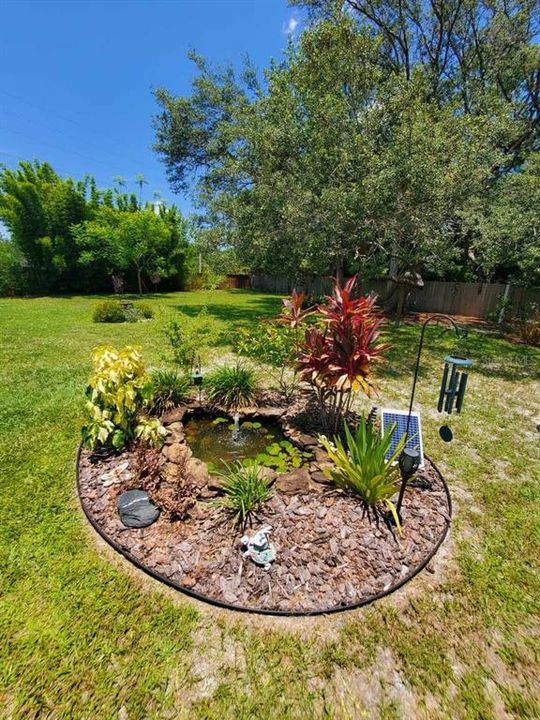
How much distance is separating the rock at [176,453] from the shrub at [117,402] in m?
0.12

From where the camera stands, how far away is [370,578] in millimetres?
2008

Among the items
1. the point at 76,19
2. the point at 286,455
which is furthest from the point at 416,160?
the point at 76,19

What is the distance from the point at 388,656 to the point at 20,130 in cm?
2585

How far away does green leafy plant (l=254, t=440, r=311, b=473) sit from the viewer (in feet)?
10.2

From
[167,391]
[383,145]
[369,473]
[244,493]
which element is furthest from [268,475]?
[383,145]

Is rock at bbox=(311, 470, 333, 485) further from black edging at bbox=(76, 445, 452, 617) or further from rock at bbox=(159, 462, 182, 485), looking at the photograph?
rock at bbox=(159, 462, 182, 485)

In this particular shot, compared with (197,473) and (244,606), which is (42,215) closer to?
(197,473)

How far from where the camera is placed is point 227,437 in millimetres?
3684

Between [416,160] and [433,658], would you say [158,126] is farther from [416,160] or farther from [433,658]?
[433,658]

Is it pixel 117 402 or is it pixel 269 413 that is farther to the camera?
pixel 269 413

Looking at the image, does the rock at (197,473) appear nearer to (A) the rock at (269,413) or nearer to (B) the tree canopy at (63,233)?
(A) the rock at (269,413)

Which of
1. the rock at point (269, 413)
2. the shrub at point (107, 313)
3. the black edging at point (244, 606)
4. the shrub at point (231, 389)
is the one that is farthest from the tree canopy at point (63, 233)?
the black edging at point (244, 606)

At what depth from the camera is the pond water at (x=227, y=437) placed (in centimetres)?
336

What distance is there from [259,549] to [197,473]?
93cm
